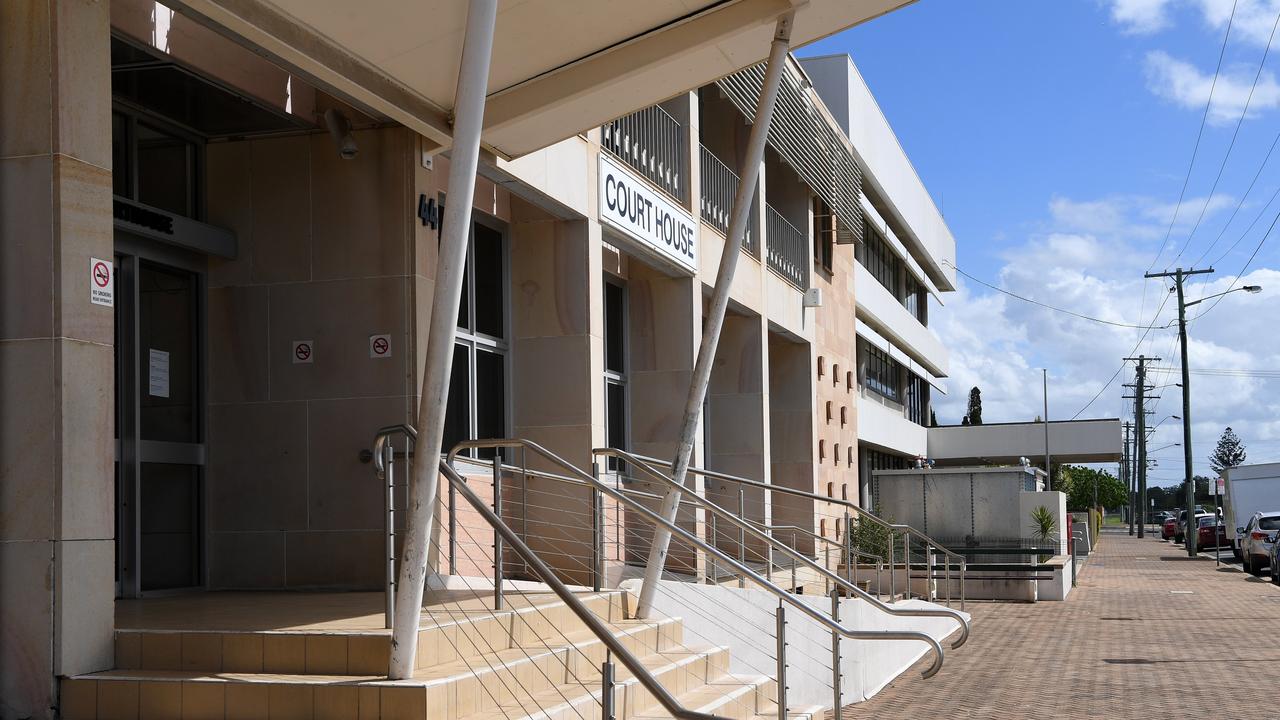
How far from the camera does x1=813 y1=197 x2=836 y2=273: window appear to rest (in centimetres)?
2606

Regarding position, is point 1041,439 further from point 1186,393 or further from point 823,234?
point 823,234

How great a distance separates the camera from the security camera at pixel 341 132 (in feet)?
32.0

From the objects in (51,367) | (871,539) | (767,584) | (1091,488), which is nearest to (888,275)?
(871,539)

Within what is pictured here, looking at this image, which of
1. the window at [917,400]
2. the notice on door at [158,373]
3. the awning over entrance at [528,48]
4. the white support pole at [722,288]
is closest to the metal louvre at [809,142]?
the awning over entrance at [528,48]

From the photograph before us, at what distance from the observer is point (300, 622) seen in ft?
23.7

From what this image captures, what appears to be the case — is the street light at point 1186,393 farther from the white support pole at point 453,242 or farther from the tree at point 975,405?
the tree at point 975,405

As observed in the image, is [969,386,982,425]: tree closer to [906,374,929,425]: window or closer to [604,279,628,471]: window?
[906,374,929,425]: window

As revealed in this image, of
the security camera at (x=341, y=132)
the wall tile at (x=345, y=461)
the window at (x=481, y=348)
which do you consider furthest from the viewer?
the window at (x=481, y=348)

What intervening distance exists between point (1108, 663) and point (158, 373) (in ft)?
32.9

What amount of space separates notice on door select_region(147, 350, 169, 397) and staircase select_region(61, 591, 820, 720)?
3560 mm

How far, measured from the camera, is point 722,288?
9.48m

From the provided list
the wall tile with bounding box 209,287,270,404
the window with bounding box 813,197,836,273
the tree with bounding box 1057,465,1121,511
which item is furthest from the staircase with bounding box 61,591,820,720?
the tree with bounding box 1057,465,1121,511

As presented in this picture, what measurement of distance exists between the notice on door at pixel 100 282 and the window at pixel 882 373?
3128 cm

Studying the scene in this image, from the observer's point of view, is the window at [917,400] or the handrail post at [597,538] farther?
the window at [917,400]
